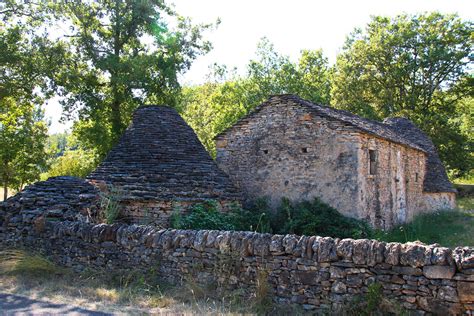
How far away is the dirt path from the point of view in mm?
5469

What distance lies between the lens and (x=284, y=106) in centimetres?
1473

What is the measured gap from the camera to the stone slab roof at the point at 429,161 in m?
20.4

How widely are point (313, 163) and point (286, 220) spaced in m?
2.04

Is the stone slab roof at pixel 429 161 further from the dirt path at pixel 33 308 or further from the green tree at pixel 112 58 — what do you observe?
the dirt path at pixel 33 308

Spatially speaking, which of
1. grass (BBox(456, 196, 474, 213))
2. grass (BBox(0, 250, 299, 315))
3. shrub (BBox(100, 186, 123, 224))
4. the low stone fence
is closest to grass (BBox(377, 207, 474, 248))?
grass (BBox(456, 196, 474, 213))

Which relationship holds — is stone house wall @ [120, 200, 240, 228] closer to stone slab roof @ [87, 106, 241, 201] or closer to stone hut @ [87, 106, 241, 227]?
stone hut @ [87, 106, 241, 227]

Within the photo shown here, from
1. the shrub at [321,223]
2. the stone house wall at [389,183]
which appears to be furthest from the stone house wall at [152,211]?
the stone house wall at [389,183]

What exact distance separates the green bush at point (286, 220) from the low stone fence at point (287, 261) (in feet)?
11.1

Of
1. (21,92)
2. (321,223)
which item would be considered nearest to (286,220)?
(321,223)

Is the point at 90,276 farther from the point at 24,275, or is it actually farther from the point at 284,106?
the point at 284,106

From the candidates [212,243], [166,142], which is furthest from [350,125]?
[212,243]

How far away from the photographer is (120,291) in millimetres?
6559

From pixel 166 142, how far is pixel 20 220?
5.63 meters

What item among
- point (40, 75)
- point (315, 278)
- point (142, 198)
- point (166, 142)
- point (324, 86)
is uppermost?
point (324, 86)
